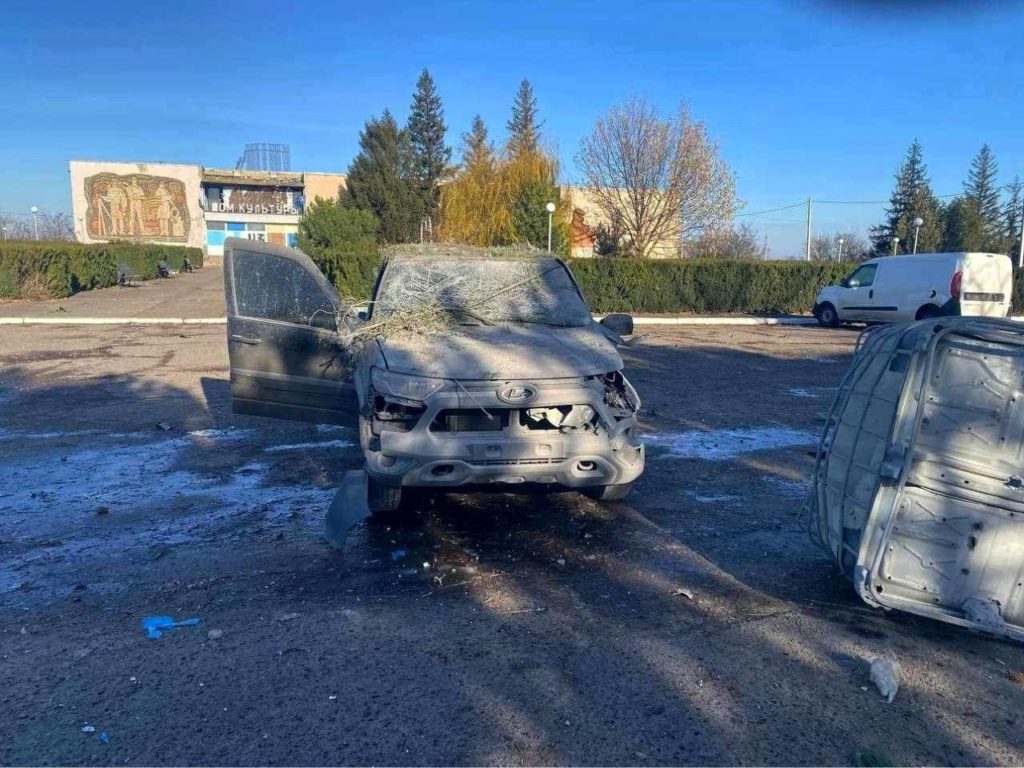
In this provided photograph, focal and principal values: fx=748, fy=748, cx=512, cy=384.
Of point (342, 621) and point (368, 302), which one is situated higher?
point (368, 302)

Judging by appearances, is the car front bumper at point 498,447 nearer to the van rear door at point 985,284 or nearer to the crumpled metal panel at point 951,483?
the crumpled metal panel at point 951,483

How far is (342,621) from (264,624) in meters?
0.38

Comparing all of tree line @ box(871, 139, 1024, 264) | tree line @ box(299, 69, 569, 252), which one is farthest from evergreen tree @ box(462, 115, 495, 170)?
tree line @ box(871, 139, 1024, 264)

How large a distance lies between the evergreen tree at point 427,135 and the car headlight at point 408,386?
146ft

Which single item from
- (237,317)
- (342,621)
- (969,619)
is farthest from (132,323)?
(969,619)

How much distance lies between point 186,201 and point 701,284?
167 feet

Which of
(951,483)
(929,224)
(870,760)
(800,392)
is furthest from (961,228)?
(870,760)

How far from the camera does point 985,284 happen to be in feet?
55.8

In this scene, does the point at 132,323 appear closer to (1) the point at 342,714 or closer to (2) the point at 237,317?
(2) the point at 237,317

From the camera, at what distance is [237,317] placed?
19.6ft

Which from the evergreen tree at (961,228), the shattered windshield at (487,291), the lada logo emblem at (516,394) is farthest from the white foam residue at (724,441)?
the evergreen tree at (961,228)

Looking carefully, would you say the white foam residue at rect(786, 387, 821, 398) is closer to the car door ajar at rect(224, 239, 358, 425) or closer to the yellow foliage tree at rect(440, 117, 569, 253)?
the car door ajar at rect(224, 239, 358, 425)

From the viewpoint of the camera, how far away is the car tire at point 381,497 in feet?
15.6

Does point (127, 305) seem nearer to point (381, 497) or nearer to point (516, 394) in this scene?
point (381, 497)
